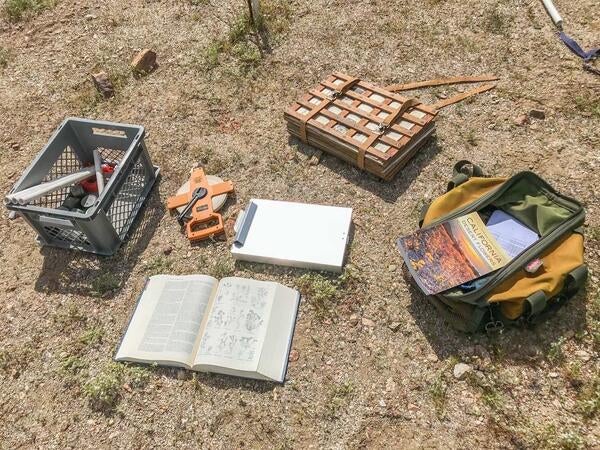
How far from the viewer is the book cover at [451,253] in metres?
3.27

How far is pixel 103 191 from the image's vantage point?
373 centimetres

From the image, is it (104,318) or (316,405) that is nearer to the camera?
(316,405)

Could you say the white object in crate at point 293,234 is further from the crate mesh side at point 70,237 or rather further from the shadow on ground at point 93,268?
the crate mesh side at point 70,237

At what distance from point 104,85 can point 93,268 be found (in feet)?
8.31

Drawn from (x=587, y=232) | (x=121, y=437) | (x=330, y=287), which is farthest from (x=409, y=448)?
(x=587, y=232)

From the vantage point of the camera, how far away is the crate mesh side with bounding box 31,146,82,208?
429 cm

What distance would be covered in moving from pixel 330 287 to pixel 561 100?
10.1ft

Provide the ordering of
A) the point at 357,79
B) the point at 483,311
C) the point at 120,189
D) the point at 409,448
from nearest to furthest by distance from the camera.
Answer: the point at 409,448 < the point at 483,311 < the point at 120,189 < the point at 357,79

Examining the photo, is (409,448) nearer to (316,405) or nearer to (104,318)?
(316,405)

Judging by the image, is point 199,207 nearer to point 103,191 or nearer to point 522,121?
point 103,191

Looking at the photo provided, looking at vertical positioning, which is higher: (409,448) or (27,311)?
(27,311)

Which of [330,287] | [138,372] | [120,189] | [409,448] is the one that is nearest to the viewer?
[409,448]

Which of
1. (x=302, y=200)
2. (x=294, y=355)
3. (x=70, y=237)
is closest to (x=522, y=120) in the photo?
(x=302, y=200)

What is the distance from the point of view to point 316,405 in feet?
10.4
